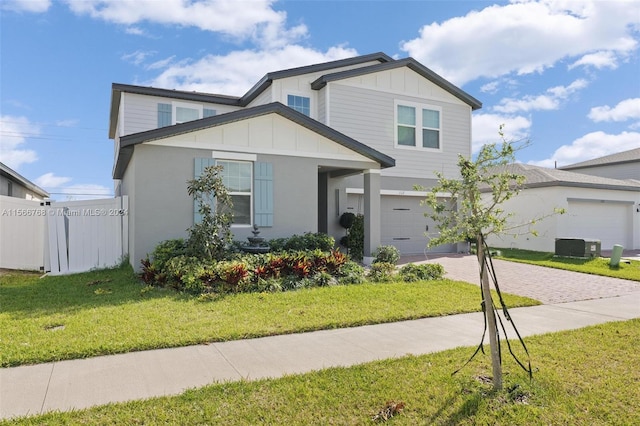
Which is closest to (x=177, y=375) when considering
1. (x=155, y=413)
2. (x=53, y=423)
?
(x=155, y=413)

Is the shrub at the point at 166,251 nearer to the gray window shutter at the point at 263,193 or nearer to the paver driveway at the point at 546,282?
the gray window shutter at the point at 263,193

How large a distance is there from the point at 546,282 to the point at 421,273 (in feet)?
10.6

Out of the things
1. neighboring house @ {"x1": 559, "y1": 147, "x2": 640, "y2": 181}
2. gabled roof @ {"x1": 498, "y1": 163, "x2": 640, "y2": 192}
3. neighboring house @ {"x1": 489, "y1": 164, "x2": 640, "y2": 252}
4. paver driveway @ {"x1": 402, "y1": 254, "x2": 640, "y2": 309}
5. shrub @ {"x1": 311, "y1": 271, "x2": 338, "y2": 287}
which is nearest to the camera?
shrub @ {"x1": 311, "y1": 271, "x2": 338, "y2": 287}

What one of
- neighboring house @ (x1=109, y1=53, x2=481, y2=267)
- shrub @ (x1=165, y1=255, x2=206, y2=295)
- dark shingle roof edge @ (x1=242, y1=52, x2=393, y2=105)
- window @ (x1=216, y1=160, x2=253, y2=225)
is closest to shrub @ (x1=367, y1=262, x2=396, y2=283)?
neighboring house @ (x1=109, y1=53, x2=481, y2=267)

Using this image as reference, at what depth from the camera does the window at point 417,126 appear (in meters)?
16.2

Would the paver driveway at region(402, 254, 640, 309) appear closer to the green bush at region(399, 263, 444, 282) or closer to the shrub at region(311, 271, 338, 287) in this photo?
the green bush at region(399, 263, 444, 282)

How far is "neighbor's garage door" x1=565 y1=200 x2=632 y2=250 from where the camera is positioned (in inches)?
758

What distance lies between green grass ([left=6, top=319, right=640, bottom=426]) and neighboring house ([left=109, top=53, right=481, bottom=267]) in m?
6.52

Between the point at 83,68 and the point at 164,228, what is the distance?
9.45 meters

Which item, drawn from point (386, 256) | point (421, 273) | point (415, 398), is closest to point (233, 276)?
point (421, 273)

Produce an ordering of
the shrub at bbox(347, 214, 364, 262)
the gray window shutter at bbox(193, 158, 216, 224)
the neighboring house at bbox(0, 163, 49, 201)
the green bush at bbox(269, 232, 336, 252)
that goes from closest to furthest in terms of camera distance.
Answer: the gray window shutter at bbox(193, 158, 216, 224) → the green bush at bbox(269, 232, 336, 252) → the shrub at bbox(347, 214, 364, 262) → the neighboring house at bbox(0, 163, 49, 201)

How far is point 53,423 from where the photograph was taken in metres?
3.31

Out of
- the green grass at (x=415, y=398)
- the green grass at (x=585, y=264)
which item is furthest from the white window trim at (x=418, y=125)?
the green grass at (x=415, y=398)

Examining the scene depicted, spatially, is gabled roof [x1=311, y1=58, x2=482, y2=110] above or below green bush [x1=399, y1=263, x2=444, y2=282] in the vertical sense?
above
